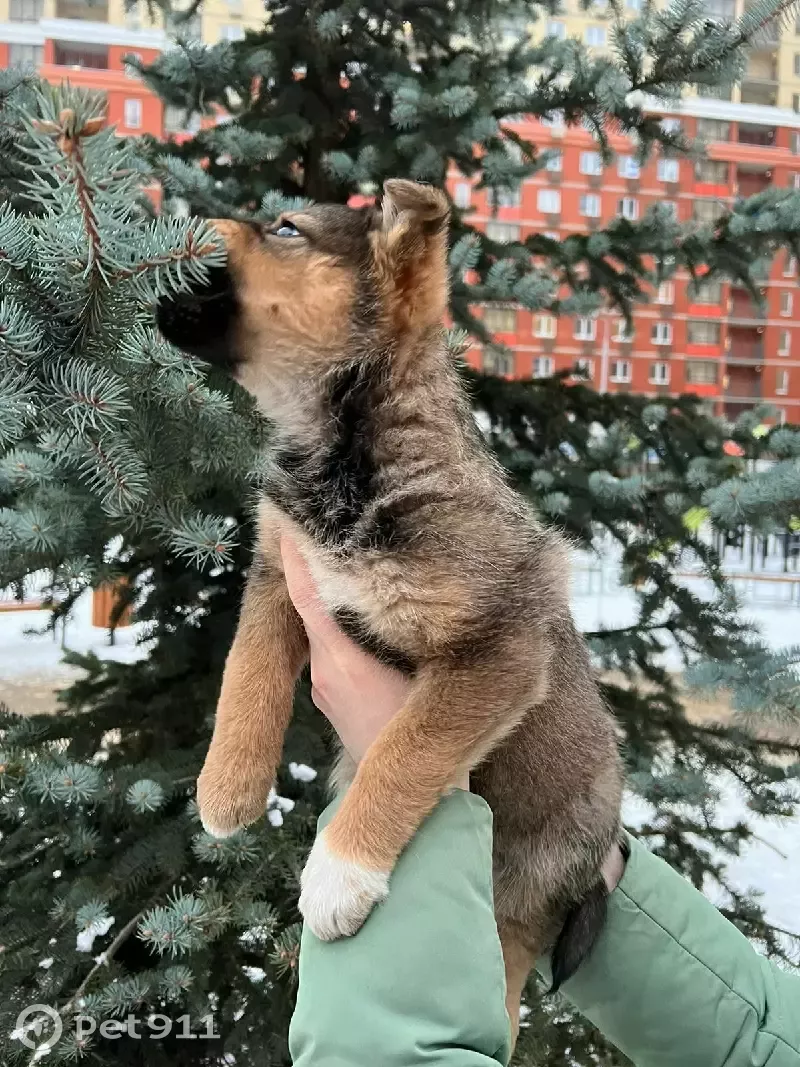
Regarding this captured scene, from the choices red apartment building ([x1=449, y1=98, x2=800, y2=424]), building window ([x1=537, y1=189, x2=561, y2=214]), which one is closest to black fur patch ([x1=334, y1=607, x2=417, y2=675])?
red apartment building ([x1=449, y1=98, x2=800, y2=424])

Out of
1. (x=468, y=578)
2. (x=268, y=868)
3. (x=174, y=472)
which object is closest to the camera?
(x=468, y=578)

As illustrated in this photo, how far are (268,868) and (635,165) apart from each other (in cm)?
241

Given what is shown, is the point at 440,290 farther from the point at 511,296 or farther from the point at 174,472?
the point at 511,296

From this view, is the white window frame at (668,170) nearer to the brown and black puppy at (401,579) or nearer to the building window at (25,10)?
the brown and black puppy at (401,579)

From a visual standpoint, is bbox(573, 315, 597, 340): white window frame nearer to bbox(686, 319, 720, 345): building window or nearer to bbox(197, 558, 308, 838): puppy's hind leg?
bbox(686, 319, 720, 345): building window

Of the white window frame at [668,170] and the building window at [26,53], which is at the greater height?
the building window at [26,53]

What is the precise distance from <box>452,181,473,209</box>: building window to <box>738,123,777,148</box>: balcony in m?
1.04

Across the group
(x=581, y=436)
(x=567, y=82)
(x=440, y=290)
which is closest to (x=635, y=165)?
(x=567, y=82)

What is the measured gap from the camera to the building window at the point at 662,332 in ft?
10.6

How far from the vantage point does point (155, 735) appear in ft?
8.23

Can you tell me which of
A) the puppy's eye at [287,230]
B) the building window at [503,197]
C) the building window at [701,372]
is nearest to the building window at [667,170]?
the building window at [503,197]

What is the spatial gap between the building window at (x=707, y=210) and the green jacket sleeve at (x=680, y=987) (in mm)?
2079

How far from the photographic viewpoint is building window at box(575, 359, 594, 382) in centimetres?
300

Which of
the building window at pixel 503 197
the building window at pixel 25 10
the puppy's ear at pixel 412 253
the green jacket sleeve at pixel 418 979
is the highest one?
the building window at pixel 25 10
